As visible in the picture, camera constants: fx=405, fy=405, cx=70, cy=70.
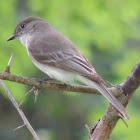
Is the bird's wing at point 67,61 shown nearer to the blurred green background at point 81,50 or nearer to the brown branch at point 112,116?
the brown branch at point 112,116

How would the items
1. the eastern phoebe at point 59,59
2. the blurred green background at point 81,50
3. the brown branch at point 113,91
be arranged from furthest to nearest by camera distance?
the blurred green background at point 81,50 < the eastern phoebe at point 59,59 < the brown branch at point 113,91

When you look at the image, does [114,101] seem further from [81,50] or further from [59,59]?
[81,50]

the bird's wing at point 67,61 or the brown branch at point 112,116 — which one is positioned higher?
the brown branch at point 112,116

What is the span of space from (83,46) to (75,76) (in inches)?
67.3

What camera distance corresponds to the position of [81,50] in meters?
5.27

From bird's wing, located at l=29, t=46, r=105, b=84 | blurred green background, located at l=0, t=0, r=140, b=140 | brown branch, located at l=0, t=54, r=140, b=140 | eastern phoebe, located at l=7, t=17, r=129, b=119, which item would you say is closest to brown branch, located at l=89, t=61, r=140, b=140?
brown branch, located at l=0, t=54, r=140, b=140

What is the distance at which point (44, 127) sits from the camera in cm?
683

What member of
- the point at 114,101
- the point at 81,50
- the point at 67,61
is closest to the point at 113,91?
the point at 114,101

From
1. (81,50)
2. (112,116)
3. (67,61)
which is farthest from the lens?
(81,50)

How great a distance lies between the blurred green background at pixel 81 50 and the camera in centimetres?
534

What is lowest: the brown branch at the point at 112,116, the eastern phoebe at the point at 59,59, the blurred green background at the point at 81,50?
the blurred green background at the point at 81,50

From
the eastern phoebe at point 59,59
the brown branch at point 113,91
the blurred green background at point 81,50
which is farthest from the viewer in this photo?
the blurred green background at point 81,50

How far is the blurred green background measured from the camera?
534cm

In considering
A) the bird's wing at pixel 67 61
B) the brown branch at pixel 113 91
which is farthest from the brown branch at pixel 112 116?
the bird's wing at pixel 67 61
